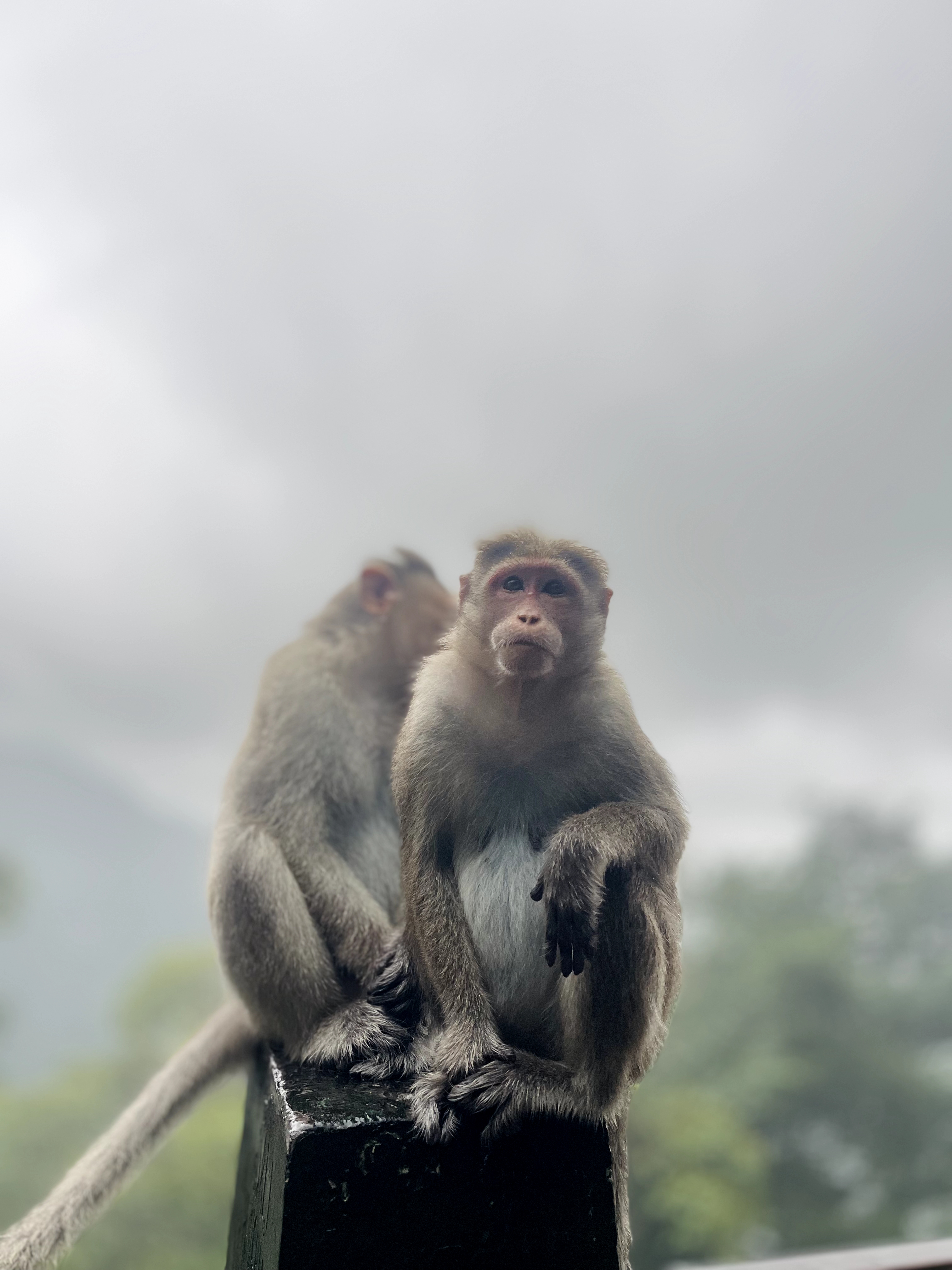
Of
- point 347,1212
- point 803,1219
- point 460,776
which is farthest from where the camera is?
point 803,1219

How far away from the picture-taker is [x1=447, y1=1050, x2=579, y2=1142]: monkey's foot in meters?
2.18

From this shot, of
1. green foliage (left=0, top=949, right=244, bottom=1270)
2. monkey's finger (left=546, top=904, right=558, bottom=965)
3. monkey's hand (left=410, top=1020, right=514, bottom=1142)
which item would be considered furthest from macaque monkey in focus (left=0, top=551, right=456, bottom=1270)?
green foliage (left=0, top=949, right=244, bottom=1270)

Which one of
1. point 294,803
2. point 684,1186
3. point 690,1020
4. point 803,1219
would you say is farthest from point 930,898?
point 294,803

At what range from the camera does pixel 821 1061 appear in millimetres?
18016

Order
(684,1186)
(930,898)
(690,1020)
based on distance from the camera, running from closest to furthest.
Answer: (684,1186) < (690,1020) < (930,898)

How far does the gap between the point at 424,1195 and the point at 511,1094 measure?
29 centimetres

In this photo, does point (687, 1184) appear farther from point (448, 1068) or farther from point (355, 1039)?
point (448, 1068)

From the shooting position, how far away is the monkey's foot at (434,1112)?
2.16m

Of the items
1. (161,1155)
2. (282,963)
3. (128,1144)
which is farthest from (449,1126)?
(161,1155)

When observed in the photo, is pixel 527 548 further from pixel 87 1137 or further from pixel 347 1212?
pixel 87 1137

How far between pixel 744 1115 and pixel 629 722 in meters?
17.6


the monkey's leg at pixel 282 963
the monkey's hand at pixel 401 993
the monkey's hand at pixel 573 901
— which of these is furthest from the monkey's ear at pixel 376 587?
the monkey's hand at pixel 573 901

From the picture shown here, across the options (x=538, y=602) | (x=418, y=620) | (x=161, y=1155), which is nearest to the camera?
(x=538, y=602)

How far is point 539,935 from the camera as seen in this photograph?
2.35 m
